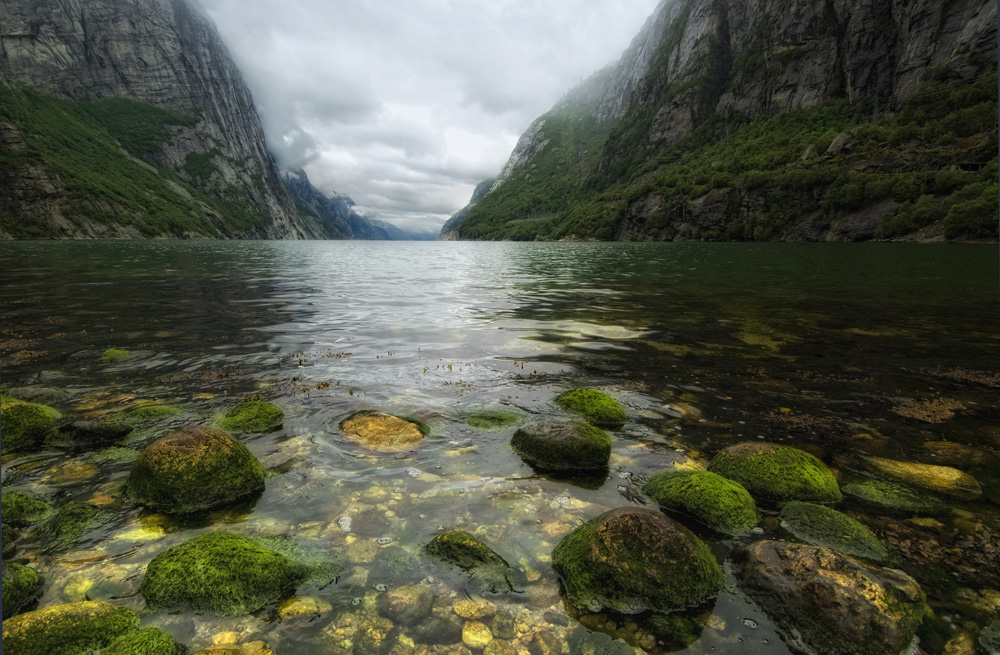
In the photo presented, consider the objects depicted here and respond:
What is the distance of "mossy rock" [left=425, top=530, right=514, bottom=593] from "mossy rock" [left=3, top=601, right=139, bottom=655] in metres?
2.98

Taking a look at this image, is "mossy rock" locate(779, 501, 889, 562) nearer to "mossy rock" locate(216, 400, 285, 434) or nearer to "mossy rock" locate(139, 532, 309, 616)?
"mossy rock" locate(139, 532, 309, 616)

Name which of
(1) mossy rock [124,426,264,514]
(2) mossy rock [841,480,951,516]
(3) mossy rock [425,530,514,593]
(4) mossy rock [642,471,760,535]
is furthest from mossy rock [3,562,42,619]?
(2) mossy rock [841,480,951,516]

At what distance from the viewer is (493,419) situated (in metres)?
9.84

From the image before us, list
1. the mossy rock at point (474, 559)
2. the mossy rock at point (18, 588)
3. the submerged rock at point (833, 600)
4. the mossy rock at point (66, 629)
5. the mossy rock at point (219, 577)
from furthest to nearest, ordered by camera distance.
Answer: the mossy rock at point (474, 559) < the mossy rock at point (219, 577) < the mossy rock at point (18, 588) < the submerged rock at point (833, 600) < the mossy rock at point (66, 629)

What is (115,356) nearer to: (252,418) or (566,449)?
(252,418)

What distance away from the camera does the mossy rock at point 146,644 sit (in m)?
4.04

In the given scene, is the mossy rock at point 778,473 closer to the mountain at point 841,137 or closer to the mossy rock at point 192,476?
the mossy rock at point 192,476

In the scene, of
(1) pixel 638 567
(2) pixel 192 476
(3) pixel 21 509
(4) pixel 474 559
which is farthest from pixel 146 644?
(1) pixel 638 567

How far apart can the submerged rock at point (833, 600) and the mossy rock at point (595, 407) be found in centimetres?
453

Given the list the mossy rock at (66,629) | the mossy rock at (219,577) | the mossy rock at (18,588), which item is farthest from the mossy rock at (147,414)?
the mossy rock at (66,629)

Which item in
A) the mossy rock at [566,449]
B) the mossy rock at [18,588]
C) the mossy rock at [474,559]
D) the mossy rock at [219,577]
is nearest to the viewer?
the mossy rock at [18,588]

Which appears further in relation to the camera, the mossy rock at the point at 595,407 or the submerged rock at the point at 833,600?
the mossy rock at the point at 595,407

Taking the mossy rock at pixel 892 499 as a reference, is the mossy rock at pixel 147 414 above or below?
below

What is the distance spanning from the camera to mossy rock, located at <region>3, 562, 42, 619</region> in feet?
15.1
